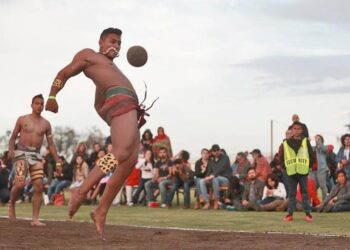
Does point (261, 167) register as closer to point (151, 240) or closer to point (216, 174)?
point (216, 174)

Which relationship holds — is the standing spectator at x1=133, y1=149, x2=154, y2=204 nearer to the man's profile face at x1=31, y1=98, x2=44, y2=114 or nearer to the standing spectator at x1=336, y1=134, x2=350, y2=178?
the standing spectator at x1=336, y1=134, x2=350, y2=178

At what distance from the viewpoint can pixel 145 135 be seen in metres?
22.6

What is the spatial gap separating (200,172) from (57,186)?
543 cm

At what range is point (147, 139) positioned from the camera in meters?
22.4

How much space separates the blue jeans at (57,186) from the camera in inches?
893

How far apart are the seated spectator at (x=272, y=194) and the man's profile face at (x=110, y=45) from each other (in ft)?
32.1

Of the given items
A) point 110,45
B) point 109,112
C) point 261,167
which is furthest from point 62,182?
point 109,112

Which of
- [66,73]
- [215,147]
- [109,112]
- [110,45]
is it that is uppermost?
[110,45]

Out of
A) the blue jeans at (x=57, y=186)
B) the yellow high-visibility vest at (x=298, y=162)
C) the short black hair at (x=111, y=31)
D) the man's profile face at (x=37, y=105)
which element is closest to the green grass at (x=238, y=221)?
the yellow high-visibility vest at (x=298, y=162)

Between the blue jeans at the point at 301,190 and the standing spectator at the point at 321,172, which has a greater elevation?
the standing spectator at the point at 321,172

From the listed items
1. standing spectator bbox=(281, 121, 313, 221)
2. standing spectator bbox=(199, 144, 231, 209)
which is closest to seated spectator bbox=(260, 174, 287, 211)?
standing spectator bbox=(199, 144, 231, 209)

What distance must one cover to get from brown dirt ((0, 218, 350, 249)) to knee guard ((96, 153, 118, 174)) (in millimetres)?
1031

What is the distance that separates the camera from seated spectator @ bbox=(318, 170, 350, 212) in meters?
16.2

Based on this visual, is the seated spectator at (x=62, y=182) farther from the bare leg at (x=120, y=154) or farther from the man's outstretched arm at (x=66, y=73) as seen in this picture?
the bare leg at (x=120, y=154)
